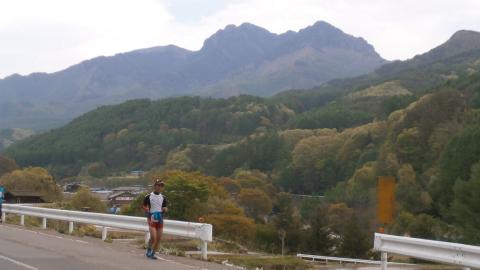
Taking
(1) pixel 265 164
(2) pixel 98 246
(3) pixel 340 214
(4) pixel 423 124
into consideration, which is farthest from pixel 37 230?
(1) pixel 265 164

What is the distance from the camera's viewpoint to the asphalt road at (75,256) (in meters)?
13.2

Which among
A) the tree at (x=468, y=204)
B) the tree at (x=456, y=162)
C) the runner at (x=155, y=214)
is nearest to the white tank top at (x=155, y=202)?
the runner at (x=155, y=214)

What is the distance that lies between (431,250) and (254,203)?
76.1m

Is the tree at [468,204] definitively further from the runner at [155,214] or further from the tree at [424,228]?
the runner at [155,214]

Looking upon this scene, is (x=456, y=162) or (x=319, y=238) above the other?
(x=456, y=162)

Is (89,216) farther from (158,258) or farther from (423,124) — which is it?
(423,124)

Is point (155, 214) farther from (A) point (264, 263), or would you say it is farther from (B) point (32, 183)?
(B) point (32, 183)

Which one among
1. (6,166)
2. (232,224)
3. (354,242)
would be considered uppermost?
(6,166)

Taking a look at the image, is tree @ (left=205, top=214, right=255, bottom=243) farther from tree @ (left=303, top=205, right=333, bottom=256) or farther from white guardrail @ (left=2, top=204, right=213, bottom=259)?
white guardrail @ (left=2, top=204, right=213, bottom=259)

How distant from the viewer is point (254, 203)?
88188 mm

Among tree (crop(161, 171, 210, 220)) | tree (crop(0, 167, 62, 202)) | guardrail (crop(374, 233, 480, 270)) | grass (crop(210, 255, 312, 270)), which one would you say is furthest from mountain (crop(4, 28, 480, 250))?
guardrail (crop(374, 233, 480, 270))

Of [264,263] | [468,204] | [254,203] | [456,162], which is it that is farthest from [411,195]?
[264,263]

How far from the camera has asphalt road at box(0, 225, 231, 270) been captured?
1320 cm

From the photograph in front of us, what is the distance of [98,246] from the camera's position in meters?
18.0
